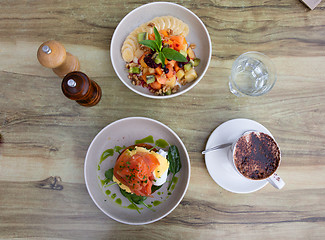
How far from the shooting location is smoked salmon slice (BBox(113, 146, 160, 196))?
48.8 inches

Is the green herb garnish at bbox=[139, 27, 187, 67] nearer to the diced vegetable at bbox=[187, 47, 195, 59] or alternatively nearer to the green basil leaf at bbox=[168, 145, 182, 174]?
the diced vegetable at bbox=[187, 47, 195, 59]

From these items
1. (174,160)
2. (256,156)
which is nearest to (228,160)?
(256,156)

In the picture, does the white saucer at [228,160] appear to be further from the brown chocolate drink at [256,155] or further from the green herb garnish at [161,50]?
the green herb garnish at [161,50]

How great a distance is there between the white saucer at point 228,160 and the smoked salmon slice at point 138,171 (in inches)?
13.7

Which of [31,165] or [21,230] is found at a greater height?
[31,165]

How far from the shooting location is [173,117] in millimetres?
1473

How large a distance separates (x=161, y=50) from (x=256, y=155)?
29.9 inches

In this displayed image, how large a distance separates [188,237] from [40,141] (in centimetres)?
105

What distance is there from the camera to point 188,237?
146cm

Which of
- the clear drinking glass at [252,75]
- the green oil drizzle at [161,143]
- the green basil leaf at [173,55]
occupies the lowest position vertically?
the green oil drizzle at [161,143]

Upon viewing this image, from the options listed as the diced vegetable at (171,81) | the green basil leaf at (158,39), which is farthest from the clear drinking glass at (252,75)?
the green basil leaf at (158,39)

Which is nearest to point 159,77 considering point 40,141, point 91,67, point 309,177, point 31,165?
point 91,67

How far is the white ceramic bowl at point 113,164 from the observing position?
135 centimetres

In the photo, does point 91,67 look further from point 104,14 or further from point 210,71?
point 210,71
